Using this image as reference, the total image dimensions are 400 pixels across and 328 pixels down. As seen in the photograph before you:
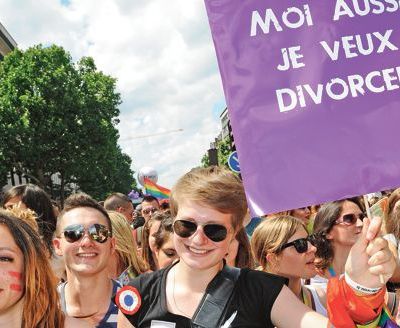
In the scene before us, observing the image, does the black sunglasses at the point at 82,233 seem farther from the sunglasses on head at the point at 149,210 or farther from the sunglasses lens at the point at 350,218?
the sunglasses on head at the point at 149,210

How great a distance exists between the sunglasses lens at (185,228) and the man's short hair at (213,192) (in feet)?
0.28

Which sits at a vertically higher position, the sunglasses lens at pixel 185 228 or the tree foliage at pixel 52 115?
the tree foliage at pixel 52 115

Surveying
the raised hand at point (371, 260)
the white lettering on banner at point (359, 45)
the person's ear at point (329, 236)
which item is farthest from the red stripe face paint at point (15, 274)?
the person's ear at point (329, 236)

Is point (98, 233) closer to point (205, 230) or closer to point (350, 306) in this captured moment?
point (205, 230)

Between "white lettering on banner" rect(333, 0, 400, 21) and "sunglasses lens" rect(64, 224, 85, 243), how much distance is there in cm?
162

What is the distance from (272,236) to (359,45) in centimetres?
153

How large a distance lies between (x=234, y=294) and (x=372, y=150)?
0.70 meters

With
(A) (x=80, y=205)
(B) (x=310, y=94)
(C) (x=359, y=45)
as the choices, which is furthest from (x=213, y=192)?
(A) (x=80, y=205)

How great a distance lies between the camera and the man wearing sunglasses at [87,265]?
2.83 meters

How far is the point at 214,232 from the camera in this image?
81.4 inches

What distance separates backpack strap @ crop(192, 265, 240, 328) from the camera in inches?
78.5

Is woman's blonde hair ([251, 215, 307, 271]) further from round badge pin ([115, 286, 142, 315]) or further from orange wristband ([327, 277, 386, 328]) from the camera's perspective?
orange wristband ([327, 277, 386, 328])

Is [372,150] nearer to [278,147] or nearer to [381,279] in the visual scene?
[278,147]

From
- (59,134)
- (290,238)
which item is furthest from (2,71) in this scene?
(290,238)
